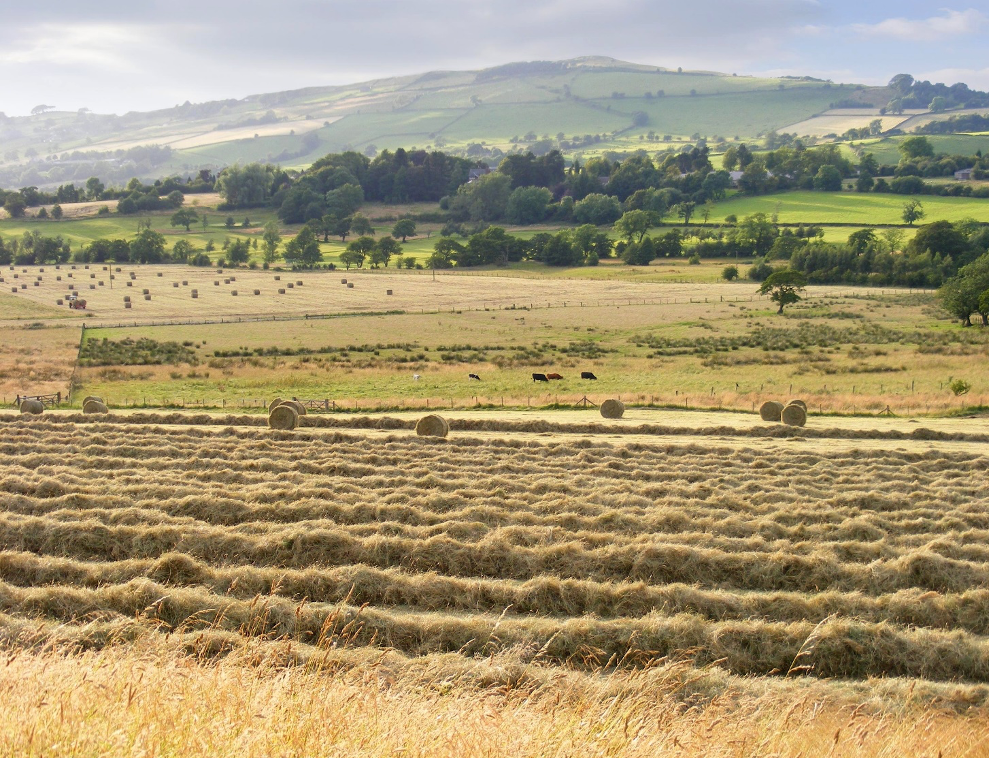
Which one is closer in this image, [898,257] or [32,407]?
[32,407]

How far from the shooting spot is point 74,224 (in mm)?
139125

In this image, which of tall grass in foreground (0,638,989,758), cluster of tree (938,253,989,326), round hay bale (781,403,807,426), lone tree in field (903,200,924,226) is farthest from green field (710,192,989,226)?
tall grass in foreground (0,638,989,758)

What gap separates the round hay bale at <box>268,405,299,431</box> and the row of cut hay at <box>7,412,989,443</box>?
894 mm

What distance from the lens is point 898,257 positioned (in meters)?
94.6

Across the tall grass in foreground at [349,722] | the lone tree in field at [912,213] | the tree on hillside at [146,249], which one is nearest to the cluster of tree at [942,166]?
the lone tree in field at [912,213]

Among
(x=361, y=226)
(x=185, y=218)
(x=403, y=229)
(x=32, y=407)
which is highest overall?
(x=185, y=218)

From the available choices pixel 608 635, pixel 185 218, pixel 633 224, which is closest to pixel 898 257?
pixel 633 224

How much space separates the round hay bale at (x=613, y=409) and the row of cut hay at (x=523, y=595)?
18083 mm

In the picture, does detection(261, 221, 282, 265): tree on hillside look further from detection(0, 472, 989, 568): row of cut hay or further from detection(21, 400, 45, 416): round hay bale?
detection(0, 472, 989, 568): row of cut hay

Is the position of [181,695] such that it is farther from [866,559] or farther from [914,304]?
[914,304]

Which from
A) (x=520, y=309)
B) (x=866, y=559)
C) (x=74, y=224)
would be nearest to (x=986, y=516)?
(x=866, y=559)

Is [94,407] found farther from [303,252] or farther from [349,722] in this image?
[303,252]

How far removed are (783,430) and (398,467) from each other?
13237 millimetres

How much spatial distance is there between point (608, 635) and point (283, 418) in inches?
701
